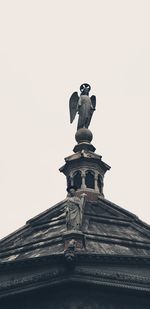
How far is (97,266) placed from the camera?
97.9ft

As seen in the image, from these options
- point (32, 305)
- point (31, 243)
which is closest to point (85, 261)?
point (32, 305)

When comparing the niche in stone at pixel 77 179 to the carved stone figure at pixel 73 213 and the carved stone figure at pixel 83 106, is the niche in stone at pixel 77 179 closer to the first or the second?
the carved stone figure at pixel 83 106

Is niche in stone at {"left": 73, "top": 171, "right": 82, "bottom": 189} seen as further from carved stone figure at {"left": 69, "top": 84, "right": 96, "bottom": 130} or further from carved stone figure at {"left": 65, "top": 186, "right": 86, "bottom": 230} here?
carved stone figure at {"left": 65, "top": 186, "right": 86, "bottom": 230}

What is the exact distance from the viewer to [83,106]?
44.2 meters

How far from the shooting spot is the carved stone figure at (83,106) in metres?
44.0

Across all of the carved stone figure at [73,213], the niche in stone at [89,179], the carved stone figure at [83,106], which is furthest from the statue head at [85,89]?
the carved stone figure at [73,213]

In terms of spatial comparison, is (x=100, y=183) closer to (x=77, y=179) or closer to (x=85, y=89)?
(x=77, y=179)

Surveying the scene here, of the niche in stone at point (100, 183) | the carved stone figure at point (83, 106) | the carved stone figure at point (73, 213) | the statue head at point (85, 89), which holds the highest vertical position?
the statue head at point (85, 89)

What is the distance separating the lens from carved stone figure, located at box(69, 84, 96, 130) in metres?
44.0

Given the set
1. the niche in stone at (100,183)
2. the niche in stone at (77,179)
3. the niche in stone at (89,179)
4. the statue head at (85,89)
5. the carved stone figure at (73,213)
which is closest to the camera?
the carved stone figure at (73,213)

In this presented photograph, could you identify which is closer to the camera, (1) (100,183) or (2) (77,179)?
(2) (77,179)

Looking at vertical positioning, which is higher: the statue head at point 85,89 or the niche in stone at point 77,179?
the statue head at point 85,89

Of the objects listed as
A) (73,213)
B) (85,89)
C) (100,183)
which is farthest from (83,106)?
(73,213)

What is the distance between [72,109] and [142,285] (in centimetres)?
1807
